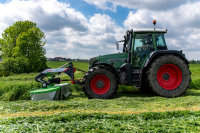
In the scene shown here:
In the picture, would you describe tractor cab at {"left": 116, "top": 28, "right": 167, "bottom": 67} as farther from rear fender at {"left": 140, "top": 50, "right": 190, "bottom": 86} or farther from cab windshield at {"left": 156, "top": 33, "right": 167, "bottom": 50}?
rear fender at {"left": 140, "top": 50, "right": 190, "bottom": 86}

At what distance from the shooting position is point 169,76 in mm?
6363

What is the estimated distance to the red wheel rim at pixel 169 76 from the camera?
6.27m

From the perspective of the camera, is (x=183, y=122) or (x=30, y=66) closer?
(x=183, y=122)

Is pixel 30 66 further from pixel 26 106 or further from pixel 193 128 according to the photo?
pixel 193 128

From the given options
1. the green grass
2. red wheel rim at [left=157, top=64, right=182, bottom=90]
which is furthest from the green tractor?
the green grass

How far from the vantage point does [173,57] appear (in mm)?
6230

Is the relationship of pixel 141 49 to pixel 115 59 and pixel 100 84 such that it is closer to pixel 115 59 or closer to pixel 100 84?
pixel 115 59

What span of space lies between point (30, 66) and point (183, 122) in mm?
19708

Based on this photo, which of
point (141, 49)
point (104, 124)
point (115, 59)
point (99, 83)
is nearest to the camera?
point (104, 124)

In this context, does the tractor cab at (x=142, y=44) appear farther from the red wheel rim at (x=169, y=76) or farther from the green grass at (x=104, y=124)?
the green grass at (x=104, y=124)

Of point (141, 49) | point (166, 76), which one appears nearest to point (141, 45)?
point (141, 49)

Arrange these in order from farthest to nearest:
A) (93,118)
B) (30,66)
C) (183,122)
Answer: (30,66)
(93,118)
(183,122)

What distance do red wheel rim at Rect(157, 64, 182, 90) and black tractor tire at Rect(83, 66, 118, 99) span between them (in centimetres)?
177

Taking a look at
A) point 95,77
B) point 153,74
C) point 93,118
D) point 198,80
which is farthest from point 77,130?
point 198,80
